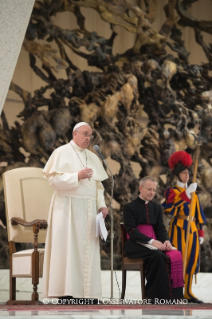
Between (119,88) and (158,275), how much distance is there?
3.81m

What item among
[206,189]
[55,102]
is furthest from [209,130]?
[55,102]

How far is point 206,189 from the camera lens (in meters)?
10.2

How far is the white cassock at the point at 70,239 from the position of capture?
6770 mm

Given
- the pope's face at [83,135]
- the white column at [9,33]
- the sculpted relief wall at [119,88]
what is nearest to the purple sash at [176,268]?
the pope's face at [83,135]

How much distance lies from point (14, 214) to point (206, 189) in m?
3.69

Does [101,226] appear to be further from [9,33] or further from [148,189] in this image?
[9,33]

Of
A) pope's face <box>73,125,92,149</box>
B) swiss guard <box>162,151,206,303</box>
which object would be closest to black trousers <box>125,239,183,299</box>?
swiss guard <box>162,151,206,303</box>

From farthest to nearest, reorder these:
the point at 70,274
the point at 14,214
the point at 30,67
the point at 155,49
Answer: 1. the point at 155,49
2. the point at 30,67
3. the point at 14,214
4. the point at 70,274

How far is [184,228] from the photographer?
8117 mm

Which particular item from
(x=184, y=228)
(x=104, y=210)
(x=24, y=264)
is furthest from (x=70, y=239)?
(x=184, y=228)

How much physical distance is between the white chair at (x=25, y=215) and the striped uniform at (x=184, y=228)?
1.55 m

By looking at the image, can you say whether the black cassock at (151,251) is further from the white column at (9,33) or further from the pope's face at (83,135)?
the white column at (9,33)

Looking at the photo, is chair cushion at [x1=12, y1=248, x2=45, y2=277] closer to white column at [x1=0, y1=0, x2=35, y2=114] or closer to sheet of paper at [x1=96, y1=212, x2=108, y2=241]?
sheet of paper at [x1=96, y1=212, x2=108, y2=241]

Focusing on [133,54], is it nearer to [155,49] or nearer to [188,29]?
[155,49]
